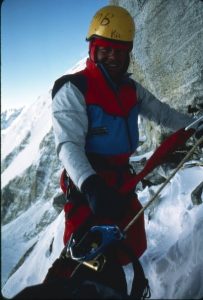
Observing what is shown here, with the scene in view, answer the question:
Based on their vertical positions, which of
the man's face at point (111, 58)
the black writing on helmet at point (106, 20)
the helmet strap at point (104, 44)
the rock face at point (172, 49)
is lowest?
the rock face at point (172, 49)

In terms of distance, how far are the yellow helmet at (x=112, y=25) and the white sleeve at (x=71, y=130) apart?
611 millimetres

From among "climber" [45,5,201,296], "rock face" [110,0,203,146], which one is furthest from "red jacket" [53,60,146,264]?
"rock face" [110,0,203,146]

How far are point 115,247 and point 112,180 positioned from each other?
57 centimetres

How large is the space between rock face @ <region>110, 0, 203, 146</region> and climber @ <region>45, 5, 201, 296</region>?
11.2 ft

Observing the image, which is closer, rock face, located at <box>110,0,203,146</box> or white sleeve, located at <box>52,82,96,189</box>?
white sleeve, located at <box>52,82,96,189</box>

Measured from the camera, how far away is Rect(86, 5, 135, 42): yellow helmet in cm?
290

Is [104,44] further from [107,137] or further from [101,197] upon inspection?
[101,197]

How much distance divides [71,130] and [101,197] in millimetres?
599

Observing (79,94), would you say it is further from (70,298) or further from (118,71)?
(70,298)

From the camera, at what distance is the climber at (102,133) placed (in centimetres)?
243

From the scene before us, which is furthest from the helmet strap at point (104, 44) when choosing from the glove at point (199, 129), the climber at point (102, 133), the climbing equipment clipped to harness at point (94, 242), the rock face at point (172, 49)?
the rock face at point (172, 49)

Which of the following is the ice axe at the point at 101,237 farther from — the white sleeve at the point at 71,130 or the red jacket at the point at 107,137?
the white sleeve at the point at 71,130

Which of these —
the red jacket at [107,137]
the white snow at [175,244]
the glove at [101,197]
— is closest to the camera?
the glove at [101,197]

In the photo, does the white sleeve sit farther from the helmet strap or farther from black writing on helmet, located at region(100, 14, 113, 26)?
black writing on helmet, located at region(100, 14, 113, 26)
